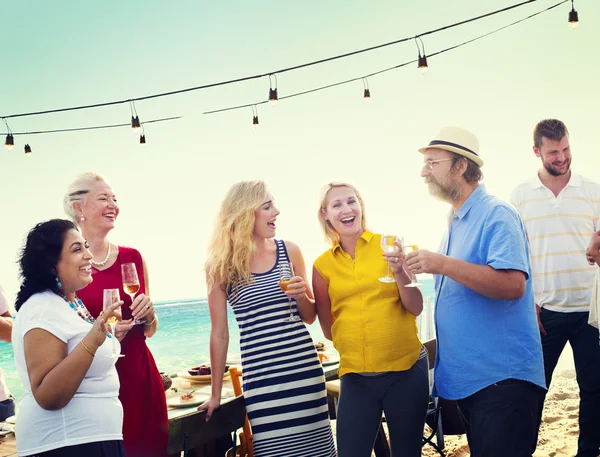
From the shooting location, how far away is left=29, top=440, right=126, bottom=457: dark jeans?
6.27 ft

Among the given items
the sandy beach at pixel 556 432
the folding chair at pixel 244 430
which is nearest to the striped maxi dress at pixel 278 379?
the folding chair at pixel 244 430

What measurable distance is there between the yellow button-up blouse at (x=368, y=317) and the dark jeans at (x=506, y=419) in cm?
45

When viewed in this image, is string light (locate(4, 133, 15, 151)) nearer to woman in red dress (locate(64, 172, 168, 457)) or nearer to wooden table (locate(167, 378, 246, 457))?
woman in red dress (locate(64, 172, 168, 457))

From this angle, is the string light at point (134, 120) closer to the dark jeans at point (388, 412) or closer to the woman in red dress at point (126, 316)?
the woman in red dress at point (126, 316)

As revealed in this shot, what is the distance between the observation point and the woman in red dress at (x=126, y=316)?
2486 millimetres

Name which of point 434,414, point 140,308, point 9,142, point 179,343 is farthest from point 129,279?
point 179,343

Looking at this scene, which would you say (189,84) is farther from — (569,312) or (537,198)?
(569,312)

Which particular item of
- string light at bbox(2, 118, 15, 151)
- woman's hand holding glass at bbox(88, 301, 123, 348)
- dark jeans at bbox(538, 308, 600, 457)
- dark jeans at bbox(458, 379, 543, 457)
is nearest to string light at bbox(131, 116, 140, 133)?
string light at bbox(2, 118, 15, 151)

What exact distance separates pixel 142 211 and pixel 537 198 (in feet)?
110

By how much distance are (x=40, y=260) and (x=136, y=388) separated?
2.58 ft

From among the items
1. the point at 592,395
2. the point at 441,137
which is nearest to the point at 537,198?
the point at 592,395

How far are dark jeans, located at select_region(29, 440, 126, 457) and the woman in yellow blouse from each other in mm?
1025

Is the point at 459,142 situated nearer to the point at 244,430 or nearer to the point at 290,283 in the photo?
the point at 290,283

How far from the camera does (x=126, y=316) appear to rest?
2.61 meters
